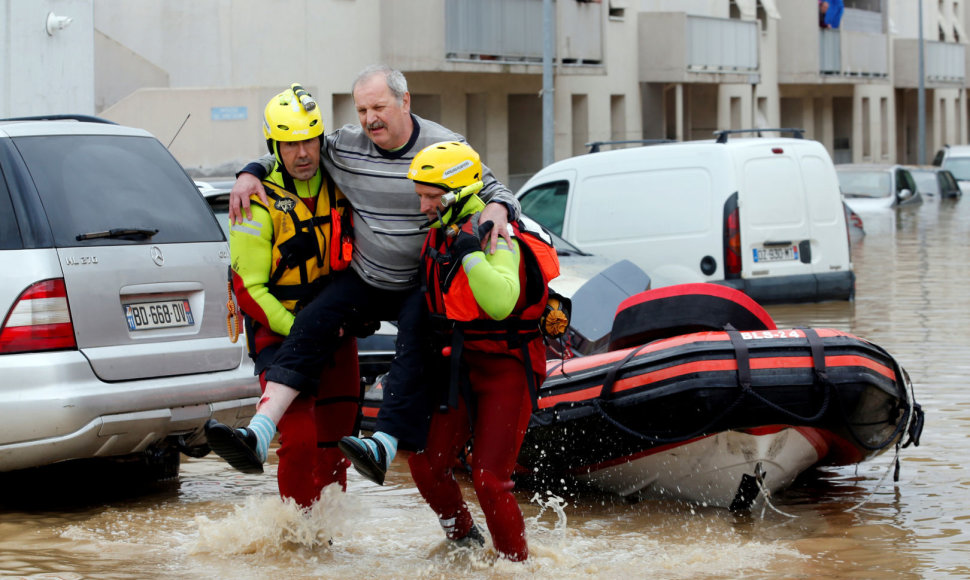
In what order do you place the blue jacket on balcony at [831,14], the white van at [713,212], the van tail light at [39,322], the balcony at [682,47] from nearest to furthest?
the van tail light at [39,322] → the white van at [713,212] → the balcony at [682,47] → the blue jacket on balcony at [831,14]

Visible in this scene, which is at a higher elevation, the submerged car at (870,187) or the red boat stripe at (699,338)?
the submerged car at (870,187)

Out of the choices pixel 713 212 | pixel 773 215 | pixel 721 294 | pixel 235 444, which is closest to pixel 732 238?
pixel 713 212

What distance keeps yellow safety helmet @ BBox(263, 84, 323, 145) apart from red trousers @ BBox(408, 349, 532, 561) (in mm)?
1066

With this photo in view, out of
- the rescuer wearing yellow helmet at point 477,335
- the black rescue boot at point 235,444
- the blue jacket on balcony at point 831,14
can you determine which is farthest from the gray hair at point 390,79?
the blue jacket on balcony at point 831,14

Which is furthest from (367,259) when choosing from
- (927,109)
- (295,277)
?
(927,109)

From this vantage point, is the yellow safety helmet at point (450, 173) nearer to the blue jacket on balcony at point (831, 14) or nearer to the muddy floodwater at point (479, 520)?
the muddy floodwater at point (479, 520)

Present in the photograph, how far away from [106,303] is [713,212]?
24.9 ft

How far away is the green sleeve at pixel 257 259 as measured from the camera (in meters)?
5.62

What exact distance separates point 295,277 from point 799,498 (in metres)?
3.08

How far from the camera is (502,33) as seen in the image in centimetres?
2873

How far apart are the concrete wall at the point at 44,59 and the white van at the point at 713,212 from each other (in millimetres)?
5924

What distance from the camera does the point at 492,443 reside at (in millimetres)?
5488

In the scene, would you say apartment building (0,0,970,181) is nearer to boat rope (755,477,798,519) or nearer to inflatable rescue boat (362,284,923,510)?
inflatable rescue boat (362,284,923,510)

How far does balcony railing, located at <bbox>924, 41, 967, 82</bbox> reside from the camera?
55.8 metres
